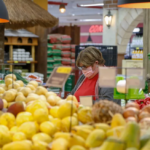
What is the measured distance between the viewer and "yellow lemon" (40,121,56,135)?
3.96 feet

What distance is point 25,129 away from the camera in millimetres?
1224

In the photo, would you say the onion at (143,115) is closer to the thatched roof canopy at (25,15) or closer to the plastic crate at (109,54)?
the thatched roof canopy at (25,15)

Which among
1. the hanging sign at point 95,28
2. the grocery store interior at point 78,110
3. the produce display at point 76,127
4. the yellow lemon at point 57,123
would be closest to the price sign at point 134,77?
the grocery store interior at point 78,110

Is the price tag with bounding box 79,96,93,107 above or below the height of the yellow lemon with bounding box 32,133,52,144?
above

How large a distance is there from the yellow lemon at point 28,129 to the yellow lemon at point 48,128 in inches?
1.4

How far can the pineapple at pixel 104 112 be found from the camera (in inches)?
47.4

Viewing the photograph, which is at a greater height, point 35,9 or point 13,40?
point 35,9

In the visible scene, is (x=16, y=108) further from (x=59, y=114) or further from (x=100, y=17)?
(x=100, y=17)

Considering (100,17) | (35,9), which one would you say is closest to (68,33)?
(35,9)

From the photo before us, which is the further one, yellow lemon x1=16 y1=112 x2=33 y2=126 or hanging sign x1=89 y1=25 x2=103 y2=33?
hanging sign x1=89 y1=25 x2=103 y2=33

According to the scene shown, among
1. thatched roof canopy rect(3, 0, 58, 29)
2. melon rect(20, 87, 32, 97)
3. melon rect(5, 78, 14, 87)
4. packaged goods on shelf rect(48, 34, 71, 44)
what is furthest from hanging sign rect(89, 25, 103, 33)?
melon rect(20, 87, 32, 97)

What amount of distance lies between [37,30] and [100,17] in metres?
9.78

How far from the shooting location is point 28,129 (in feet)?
4.01

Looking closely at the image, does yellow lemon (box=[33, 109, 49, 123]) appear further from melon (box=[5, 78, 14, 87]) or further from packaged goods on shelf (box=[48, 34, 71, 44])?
packaged goods on shelf (box=[48, 34, 71, 44])
